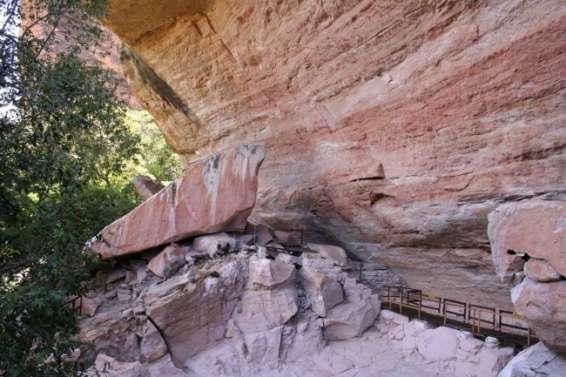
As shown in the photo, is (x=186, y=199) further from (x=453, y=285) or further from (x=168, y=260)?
(x=453, y=285)

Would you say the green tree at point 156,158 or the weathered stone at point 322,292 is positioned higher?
A: the green tree at point 156,158

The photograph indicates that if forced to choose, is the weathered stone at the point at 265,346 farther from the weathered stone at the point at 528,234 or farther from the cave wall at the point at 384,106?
the weathered stone at the point at 528,234

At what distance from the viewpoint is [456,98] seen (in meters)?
5.80

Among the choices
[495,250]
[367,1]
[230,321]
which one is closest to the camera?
[495,250]

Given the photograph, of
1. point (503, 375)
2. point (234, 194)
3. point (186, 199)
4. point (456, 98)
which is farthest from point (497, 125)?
point (186, 199)

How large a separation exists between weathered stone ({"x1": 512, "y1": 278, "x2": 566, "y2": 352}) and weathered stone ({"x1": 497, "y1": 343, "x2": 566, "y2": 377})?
0.39 ft

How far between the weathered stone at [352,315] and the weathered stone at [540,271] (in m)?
2.85

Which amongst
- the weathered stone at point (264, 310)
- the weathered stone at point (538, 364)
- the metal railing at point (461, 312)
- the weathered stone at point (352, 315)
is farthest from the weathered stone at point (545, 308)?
the weathered stone at point (264, 310)

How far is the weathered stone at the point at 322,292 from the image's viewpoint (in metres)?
6.96

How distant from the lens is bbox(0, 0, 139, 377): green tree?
4113 mm

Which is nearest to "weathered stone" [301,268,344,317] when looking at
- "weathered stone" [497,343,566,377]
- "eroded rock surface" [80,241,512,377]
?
Answer: "eroded rock surface" [80,241,512,377]

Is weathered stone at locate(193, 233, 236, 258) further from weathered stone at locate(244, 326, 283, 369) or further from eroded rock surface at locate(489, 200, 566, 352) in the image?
eroded rock surface at locate(489, 200, 566, 352)

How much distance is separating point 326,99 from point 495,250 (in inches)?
149

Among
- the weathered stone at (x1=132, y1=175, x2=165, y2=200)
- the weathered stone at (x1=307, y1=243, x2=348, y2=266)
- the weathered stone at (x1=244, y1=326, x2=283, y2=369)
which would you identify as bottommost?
the weathered stone at (x1=244, y1=326, x2=283, y2=369)
